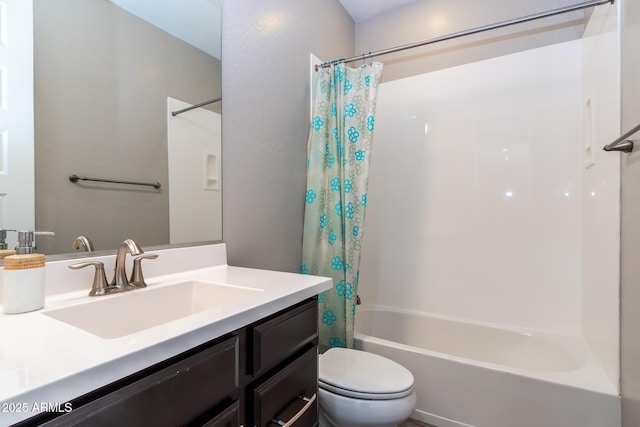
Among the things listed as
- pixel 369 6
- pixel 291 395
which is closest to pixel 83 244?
pixel 291 395

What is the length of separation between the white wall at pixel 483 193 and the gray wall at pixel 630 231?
65cm

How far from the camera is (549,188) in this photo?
6.22ft

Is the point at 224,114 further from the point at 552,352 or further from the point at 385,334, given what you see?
the point at 552,352

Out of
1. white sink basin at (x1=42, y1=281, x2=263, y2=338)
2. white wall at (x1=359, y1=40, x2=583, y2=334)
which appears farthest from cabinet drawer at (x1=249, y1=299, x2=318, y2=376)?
white wall at (x1=359, y1=40, x2=583, y2=334)

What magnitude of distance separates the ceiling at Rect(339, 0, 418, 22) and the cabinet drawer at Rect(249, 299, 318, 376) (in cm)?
230

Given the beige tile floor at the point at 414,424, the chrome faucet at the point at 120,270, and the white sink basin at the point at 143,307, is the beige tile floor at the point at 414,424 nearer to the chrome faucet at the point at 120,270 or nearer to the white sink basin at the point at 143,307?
the white sink basin at the point at 143,307

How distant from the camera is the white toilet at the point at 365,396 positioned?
1.18m

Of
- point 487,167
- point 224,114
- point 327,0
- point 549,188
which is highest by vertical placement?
point 327,0

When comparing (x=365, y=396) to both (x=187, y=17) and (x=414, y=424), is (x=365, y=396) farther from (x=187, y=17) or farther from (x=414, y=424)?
(x=187, y=17)

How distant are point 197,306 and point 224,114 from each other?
81 centimetres

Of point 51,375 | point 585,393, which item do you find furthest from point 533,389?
point 51,375

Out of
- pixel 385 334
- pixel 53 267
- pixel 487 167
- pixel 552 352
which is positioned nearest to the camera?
pixel 53 267

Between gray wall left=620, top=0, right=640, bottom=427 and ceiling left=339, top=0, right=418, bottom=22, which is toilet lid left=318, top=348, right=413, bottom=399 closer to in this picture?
gray wall left=620, top=0, right=640, bottom=427

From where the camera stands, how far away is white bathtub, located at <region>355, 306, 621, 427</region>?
1286 mm
